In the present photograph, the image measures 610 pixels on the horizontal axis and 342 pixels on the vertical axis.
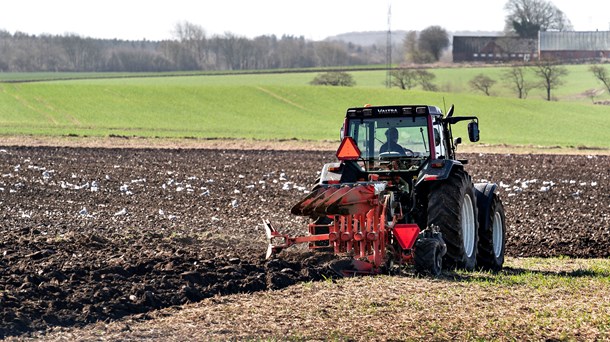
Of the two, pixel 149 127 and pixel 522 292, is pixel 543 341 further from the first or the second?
pixel 149 127

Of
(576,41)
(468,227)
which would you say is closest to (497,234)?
(468,227)

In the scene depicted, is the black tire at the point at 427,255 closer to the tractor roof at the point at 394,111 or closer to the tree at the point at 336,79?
the tractor roof at the point at 394,111

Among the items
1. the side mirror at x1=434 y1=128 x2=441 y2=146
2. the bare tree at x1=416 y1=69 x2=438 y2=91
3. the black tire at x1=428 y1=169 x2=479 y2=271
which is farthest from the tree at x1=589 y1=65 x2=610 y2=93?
the black tire at x1=428 y1=169 x2=479 y2=271

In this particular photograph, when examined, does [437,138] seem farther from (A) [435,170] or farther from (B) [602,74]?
(B) [602,74]

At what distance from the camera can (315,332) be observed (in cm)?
757

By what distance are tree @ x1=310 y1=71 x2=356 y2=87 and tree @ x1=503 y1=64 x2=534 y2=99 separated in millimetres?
12722

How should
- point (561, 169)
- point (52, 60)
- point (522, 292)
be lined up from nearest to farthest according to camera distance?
point (522, 292) → point (561, 169) → point (52, 60)

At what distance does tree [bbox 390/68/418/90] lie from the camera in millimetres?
72250

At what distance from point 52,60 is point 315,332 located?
100672 millimetres

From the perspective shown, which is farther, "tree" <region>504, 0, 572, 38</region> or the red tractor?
"tree" <region>504, 0, 572, 38</region>

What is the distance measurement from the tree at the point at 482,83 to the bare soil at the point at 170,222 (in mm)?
41514

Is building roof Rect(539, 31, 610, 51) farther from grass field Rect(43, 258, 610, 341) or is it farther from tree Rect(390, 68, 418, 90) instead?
grass field Rect(43, 258, 610, 341)

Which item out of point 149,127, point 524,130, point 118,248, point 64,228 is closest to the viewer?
point 118,248

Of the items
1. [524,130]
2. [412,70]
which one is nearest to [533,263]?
[524,130]
